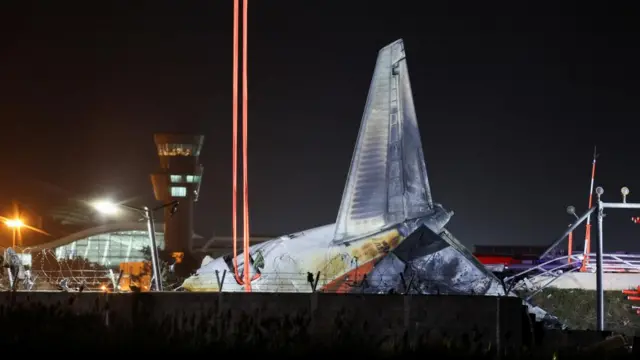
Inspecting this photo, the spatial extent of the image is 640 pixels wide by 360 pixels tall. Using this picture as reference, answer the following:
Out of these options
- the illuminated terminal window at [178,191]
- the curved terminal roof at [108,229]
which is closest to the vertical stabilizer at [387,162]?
the curved terminal roof at [108,229]

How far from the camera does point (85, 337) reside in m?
19.2

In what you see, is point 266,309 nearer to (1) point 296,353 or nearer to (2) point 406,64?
(1) point 296,353

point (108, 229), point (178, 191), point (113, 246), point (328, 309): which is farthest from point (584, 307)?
point (113, 246)

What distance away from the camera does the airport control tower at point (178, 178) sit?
116 metres

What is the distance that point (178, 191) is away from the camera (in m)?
116

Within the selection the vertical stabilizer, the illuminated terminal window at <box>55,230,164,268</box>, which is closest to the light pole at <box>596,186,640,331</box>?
the vertical stabilizer

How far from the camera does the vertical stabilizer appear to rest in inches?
1699

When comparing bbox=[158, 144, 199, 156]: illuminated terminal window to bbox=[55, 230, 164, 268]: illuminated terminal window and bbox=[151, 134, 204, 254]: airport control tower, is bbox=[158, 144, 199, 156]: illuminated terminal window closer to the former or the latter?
bbox=[151, 134, 204, 254]: airport control tower

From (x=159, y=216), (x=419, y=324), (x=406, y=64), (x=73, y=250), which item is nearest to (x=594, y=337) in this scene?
(x=419, y=324)

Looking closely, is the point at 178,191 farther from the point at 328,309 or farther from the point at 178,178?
the point at 328,309

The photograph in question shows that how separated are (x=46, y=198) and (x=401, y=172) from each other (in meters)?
103

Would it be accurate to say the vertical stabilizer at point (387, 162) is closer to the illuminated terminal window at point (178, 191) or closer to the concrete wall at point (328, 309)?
the concrete wall at point (328, 309)

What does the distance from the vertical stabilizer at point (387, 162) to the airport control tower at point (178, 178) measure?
72.9 metres

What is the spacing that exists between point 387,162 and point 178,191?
74.7m
